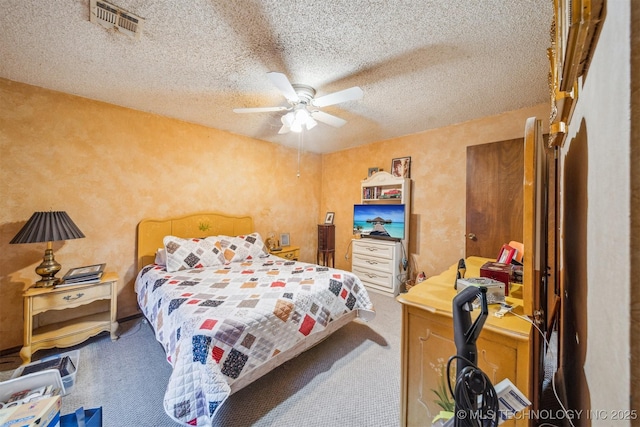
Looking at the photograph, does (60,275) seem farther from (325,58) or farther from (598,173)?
(598,173)

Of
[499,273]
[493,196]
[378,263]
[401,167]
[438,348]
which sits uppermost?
[401,167]

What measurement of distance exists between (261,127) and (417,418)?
3.33m

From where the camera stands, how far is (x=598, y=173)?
525mm

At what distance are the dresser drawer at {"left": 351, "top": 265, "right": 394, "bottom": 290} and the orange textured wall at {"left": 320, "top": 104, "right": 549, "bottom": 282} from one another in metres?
0.42

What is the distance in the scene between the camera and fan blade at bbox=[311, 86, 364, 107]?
5.74 feet

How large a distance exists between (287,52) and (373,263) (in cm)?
293

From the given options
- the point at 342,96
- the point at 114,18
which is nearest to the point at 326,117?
the point at 342,96

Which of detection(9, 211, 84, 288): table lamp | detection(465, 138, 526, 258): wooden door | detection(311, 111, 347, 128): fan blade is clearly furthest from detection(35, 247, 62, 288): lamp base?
detection(465, 138, 526, 258): wooden door

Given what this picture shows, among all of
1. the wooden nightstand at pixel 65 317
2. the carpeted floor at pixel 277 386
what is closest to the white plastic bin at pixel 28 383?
the carpeted floor at pixel 277 386

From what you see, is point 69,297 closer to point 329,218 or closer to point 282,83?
point 282,83

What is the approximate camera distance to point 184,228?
10.1ft

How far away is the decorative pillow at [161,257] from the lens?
103 inches

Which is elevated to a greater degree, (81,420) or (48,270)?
(48,270)

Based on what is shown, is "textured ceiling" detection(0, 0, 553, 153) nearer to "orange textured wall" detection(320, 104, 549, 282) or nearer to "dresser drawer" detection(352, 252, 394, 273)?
"orange textured wall" detection(320, 104, 549, 282)
